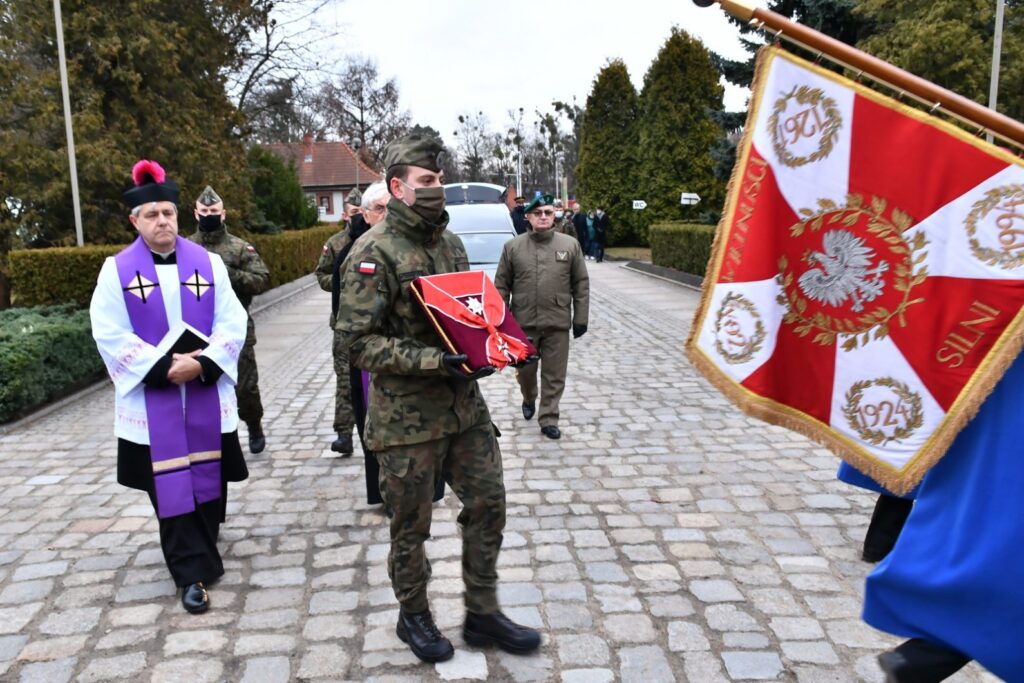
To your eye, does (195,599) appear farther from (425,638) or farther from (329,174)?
(329,174)

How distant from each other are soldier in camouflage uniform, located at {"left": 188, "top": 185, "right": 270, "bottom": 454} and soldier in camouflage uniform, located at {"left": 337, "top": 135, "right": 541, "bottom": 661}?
3.17m

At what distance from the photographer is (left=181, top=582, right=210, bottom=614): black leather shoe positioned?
3.94 meters

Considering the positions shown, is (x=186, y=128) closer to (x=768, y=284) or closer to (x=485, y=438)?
(x=485, y=438)

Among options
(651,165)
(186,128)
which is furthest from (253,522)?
(651,165)

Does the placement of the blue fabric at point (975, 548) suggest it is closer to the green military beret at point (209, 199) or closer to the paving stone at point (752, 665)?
the paving stone at point (752, 665)

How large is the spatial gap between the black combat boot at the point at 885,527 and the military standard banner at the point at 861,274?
213cm

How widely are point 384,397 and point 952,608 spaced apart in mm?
2074

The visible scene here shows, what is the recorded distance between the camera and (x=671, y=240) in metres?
21.1

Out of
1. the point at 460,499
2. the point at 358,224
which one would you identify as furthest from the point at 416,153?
the point at 358,224

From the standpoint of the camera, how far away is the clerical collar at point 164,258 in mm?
4074

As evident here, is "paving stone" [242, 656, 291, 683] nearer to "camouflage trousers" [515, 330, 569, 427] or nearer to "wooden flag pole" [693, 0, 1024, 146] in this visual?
"wooden flag pole" [693, 0, 1024, 146]

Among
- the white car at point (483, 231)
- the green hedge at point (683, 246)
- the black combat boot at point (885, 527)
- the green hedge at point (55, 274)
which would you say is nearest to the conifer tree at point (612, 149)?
the green hedge at point (683, 246)

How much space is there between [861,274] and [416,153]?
1788mm

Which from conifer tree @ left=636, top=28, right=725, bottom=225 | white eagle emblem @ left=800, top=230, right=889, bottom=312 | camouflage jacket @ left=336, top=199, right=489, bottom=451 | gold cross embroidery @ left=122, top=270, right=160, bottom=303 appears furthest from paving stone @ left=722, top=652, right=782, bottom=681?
conifer tree @ left=636, top=28, right=725, bottom=225
